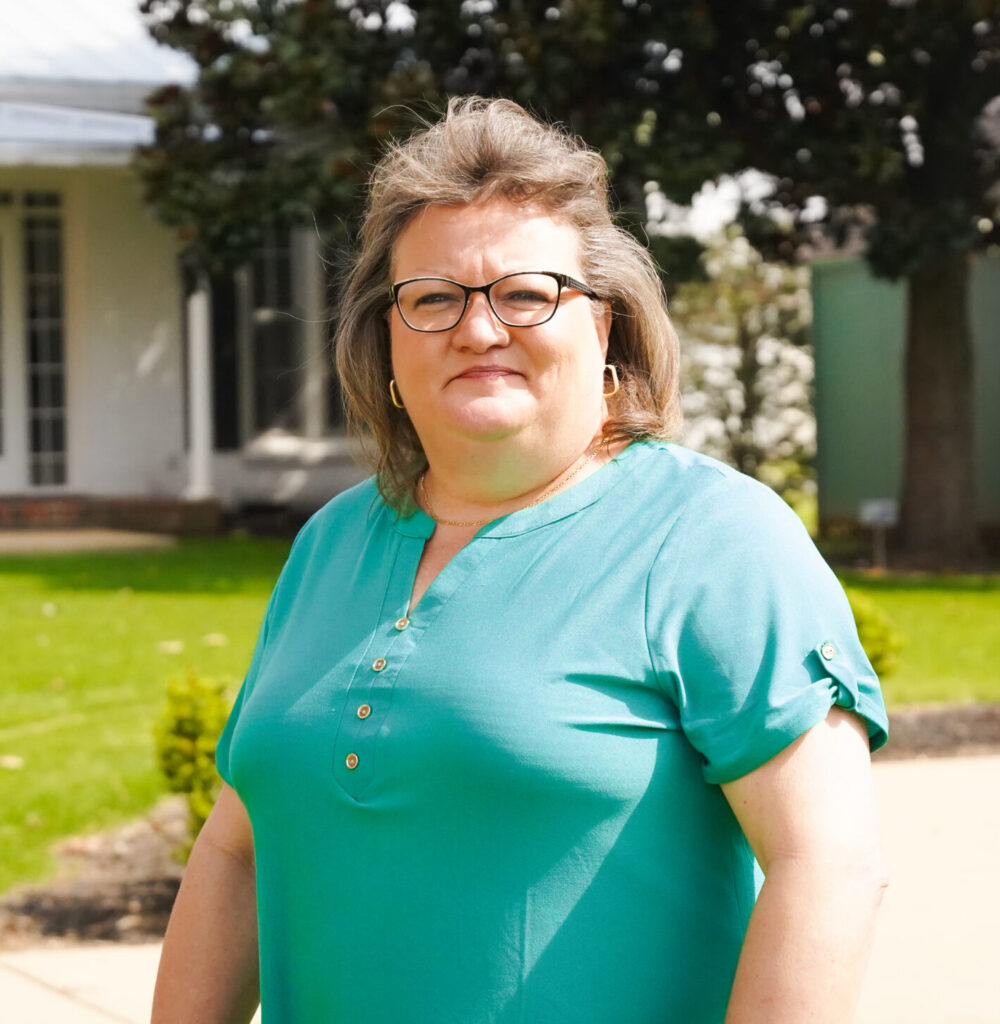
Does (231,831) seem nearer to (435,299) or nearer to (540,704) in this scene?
(540,704)

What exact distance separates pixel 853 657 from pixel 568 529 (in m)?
0.41

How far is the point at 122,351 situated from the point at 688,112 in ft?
22.2

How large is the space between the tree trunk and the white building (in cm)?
583

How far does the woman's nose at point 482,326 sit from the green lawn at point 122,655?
3503mm

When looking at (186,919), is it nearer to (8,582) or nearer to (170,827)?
(170,827)

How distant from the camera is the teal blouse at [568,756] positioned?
1687 millimetres

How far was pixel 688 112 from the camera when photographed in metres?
11.8

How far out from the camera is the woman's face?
1.93 m

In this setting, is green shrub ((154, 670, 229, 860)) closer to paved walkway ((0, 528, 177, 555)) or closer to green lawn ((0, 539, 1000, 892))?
green lawn ((0, 539, 1000, 892))

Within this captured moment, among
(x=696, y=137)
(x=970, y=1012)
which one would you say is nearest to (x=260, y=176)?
(x=696, y=137)

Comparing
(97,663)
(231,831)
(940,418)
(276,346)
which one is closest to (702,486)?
(231,831)

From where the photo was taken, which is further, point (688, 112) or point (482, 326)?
point (688, 112)

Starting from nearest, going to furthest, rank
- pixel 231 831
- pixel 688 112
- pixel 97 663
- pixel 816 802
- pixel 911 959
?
pixel 816 802, pixel 231 831, pixel 911 959, pixel 97 663, pixel 688 112

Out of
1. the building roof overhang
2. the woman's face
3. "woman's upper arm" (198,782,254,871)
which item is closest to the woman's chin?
the woman's face
